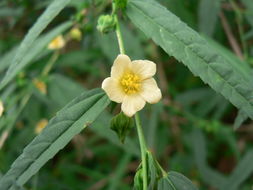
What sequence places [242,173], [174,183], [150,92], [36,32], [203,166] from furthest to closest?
[203,166]
[242,173]
[36,32]
[150,92]
[174,183]

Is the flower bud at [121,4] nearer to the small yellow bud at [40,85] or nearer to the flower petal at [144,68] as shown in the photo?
the flower petal at [144,68]

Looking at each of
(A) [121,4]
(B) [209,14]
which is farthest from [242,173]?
(A) [121,4]

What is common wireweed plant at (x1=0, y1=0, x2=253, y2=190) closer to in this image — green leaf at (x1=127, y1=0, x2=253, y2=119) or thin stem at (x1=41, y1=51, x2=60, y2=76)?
green leaf at (x1=127, y1=0, x2=253, y2=119)

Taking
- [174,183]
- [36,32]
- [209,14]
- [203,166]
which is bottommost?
[203,166]

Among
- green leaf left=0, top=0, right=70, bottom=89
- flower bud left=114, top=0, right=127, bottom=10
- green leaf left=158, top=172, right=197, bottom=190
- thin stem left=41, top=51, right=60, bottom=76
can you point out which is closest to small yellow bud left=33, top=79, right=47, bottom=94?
thin stem left=41, top=51, right=60, bottom=76

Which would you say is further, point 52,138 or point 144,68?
point 144,68

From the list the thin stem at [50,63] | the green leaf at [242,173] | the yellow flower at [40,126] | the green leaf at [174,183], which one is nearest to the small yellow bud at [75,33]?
the thin stem at [50,63]

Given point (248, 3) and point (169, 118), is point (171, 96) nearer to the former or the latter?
point (169, 118)

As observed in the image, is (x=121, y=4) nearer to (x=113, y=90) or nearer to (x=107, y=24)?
(x=107, y=24)
